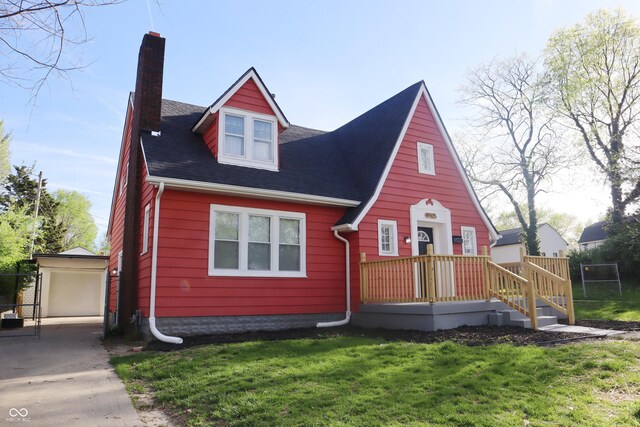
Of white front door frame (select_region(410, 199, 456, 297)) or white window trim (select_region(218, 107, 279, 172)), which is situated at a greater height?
white window trim (select_region(218, 107, 279, 172))

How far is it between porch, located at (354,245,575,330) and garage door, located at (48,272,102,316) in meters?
18.7

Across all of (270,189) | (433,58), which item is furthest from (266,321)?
(433,58)

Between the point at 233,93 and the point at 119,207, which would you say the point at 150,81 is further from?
the point at 119,207

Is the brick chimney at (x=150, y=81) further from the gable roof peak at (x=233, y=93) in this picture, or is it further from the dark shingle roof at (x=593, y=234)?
the dark shingle roof at (x=593, y=234)

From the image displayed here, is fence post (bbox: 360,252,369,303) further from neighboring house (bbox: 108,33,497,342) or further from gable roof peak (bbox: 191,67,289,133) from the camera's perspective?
gable roof peak (bbox: 191,67,289,133)

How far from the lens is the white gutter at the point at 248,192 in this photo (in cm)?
998

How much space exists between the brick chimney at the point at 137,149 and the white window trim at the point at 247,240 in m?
2.57

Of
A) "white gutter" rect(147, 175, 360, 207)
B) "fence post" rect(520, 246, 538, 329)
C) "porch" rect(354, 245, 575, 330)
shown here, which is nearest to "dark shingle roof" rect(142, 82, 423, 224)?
"white gutter" rect(147, 175, 360, 207)

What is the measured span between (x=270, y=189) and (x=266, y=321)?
3.29 metres

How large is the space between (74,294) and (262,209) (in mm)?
17673

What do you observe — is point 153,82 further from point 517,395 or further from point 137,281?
point 517,395

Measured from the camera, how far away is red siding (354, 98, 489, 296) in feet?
41.0

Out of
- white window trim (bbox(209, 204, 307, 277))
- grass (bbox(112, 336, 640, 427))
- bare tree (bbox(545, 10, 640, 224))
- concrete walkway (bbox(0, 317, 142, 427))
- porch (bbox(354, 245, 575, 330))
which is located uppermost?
bare tree (bbox(545, 10, 640, 224))

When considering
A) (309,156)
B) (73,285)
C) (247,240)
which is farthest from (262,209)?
(73,285)
